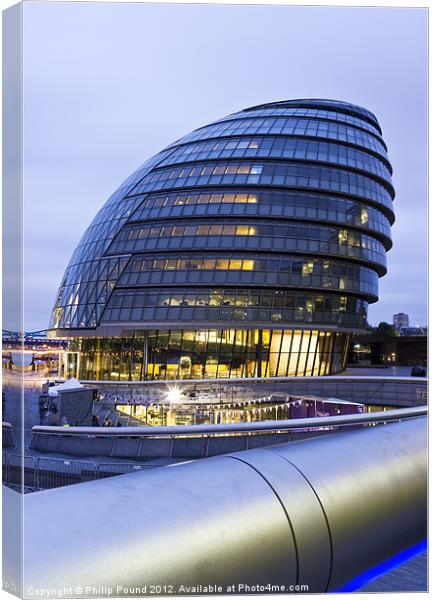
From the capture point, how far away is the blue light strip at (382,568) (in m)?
3.15

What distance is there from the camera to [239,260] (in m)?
48.3

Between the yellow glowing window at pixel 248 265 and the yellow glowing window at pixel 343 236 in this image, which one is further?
the yellow glowing window at pixel 343 236

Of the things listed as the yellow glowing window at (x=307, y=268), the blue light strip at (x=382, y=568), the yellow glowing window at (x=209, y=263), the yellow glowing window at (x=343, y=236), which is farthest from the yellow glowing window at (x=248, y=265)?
the blue light strip at (x=382, y=568)

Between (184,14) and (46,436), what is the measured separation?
8505mm

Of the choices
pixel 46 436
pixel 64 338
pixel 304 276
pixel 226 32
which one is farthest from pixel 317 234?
pixel 226 32

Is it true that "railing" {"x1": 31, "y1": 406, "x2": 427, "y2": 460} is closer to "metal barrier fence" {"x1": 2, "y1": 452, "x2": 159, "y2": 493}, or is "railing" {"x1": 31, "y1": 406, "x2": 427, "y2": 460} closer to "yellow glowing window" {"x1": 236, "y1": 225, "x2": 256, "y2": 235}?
"metal barrier fence" {"x1": 2, "y1": 452, "x2": 159, "y2": 493}

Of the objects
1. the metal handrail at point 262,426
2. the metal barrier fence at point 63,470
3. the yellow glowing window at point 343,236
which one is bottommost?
the metal barrier fence at point 63,470

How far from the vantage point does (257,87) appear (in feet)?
25.4

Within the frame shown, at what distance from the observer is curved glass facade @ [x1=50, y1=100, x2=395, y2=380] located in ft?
158

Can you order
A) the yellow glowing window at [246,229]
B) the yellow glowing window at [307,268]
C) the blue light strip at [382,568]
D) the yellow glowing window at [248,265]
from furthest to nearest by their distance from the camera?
the yellow glowing window at [307,268], the yellow glowing window at [246,229], the yellow glowing window at [248,265], the blue light strip at [382,568]

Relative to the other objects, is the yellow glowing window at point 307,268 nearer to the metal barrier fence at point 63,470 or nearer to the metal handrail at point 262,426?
the metal handrail at point 262,426

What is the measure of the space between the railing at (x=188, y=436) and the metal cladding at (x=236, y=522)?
15.6 feet

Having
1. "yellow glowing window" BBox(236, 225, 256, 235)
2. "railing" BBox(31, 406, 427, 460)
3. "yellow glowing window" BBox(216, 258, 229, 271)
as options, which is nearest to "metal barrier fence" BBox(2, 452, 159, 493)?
"railing" BBox(31, 406, 427, 460)

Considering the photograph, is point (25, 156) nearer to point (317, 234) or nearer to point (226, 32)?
point (226, 32)
